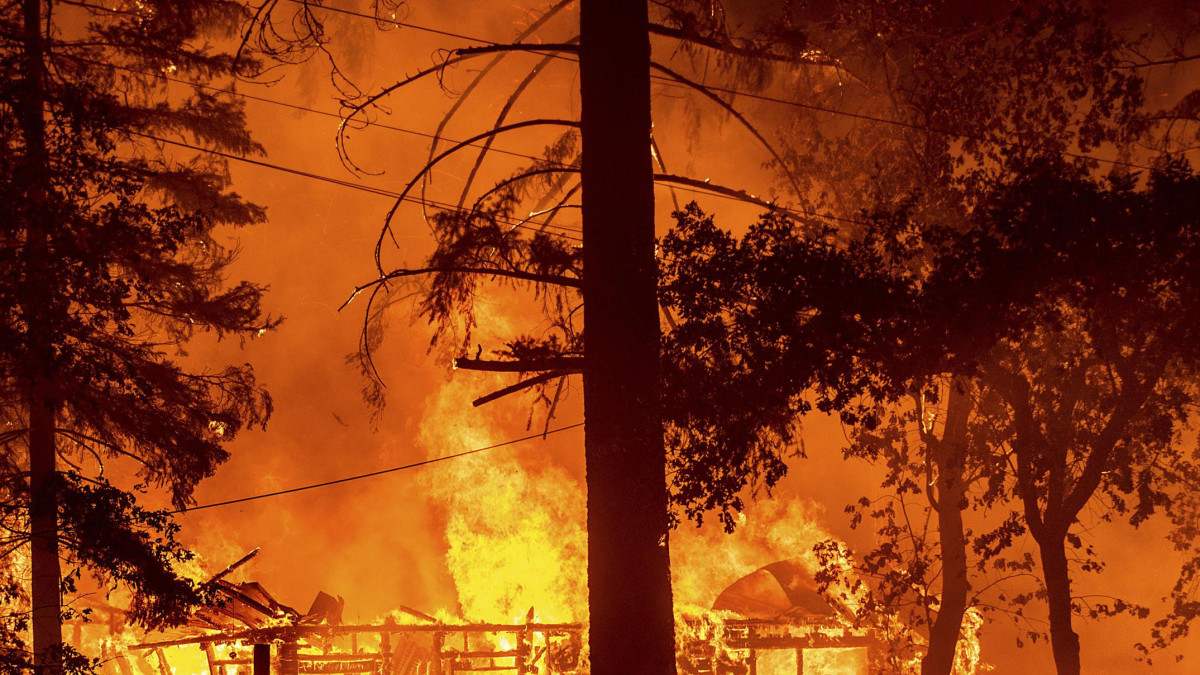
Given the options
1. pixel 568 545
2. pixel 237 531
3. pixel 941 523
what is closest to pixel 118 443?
pixel 941 523

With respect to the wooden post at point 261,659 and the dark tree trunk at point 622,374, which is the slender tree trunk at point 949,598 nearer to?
the dark tree trunk at point 622,374

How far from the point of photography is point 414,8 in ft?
120

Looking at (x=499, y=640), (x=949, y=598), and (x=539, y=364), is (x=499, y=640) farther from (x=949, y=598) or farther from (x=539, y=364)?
(x=539, y=364)

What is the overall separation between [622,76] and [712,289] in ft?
8.92

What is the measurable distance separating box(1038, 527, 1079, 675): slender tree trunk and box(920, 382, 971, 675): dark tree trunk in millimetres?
2363

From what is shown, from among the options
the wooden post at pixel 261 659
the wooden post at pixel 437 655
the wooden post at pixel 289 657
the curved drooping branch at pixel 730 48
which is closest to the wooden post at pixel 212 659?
the wooden post at pixel 289 657

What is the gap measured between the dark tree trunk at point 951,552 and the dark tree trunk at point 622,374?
597 cm

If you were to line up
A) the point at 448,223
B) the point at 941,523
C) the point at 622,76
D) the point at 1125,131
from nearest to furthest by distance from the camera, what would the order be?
the point at 622,76, the point at 448,223, the point at 1125,131, the point at 941,523

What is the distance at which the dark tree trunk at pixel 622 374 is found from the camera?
9.83 meters

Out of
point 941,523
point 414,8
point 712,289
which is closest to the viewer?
point 712,289

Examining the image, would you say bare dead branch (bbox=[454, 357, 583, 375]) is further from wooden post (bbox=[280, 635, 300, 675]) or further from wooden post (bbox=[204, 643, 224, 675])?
wooden post (bbox=[204, 643, 224, 675])

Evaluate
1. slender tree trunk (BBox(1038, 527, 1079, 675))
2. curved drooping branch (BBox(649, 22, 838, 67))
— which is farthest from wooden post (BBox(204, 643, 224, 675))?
slender tree trunk (BBox(1038, 527, 1079, 675))

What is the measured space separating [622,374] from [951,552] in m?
7.52

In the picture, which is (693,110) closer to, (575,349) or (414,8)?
(575,349)
